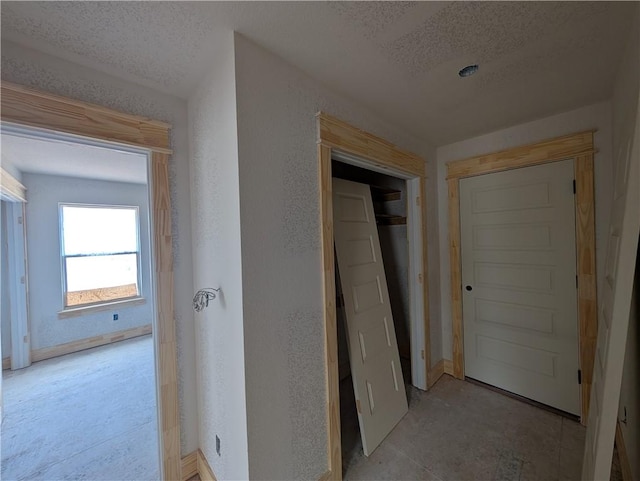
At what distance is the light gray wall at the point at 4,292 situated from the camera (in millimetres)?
3096

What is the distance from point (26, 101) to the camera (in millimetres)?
1166

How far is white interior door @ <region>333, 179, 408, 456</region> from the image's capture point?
1.85 meters

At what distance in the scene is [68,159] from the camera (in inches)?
113

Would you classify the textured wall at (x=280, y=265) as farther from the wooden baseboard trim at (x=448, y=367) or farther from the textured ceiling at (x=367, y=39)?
the wooden baseboard trim at (x=448, y=367)

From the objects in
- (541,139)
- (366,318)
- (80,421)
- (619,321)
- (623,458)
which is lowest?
(80,421)

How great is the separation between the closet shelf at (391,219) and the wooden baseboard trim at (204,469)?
255 cm

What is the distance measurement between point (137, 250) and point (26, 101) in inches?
148

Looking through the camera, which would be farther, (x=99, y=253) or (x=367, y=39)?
(x=99, y=253)

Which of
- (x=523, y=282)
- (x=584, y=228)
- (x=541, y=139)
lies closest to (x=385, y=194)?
(x=541, y=139)

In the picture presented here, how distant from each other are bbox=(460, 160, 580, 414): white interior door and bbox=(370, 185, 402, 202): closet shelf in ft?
2.34

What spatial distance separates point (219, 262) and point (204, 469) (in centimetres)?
135

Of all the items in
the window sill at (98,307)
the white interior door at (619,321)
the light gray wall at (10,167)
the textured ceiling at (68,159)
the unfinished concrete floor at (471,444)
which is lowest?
the unfinished concrete floor at (471,444)

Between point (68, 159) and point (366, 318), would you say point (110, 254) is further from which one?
point (366, 318)

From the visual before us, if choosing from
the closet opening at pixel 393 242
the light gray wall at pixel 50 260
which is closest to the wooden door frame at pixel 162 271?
the closet opening at pixel 393 242
